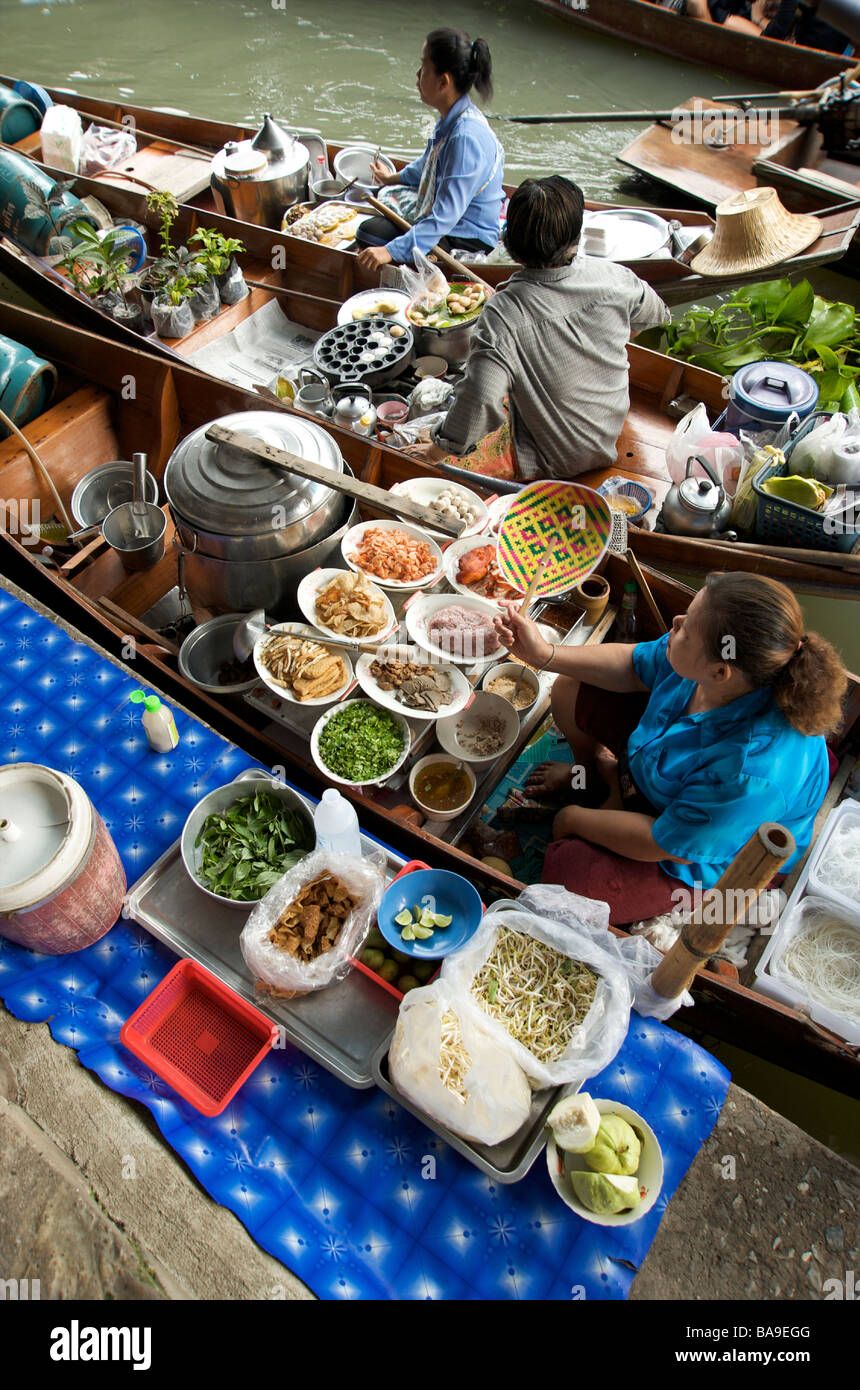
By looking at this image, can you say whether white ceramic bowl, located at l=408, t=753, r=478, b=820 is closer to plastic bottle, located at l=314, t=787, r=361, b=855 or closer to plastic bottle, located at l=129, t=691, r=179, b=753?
plastic bottle, located at l=314, t=787, r=361, b=855

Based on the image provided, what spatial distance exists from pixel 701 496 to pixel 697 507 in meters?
0.07

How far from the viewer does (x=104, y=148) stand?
657 cm

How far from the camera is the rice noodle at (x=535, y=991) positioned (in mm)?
2295

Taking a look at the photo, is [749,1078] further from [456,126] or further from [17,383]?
[456,126]

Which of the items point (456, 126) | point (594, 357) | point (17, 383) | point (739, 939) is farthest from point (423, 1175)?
point (456, 126)

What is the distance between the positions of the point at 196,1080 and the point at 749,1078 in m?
2.31

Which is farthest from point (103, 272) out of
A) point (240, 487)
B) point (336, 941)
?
point (336, 941)

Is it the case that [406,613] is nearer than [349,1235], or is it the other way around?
[349,1235]

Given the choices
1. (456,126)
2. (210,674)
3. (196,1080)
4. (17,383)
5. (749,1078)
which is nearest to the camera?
(196,1080)

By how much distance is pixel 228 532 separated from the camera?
11.0ft

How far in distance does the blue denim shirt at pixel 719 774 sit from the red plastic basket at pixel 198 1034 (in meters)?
1.53

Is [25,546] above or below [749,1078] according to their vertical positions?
above

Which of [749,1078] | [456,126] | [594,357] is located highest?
[456,126]
